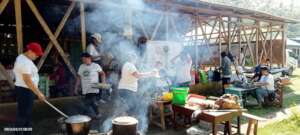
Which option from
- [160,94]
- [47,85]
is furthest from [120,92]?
[47,85]

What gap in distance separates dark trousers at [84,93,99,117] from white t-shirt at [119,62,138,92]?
0.86 m

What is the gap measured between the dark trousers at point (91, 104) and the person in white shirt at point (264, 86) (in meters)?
4.99

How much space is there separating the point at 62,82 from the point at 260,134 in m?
5.56

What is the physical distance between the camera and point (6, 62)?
1070 centimetres

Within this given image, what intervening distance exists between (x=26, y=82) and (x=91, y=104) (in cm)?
190

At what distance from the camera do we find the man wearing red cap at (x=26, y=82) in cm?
461

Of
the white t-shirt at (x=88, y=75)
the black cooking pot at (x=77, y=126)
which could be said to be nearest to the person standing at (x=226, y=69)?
the white t-shirt at (x=88, y=75)

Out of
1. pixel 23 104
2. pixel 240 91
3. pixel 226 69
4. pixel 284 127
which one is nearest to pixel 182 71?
pixel 240 91

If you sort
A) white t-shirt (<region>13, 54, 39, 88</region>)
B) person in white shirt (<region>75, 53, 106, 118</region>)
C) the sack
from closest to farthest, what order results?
white t-shirt (<region>13, 54, 39, 88</region>), person in white shirt (<region>75, 53, 106, 118</region>), the sack

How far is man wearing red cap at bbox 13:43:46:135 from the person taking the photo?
15.1 feet

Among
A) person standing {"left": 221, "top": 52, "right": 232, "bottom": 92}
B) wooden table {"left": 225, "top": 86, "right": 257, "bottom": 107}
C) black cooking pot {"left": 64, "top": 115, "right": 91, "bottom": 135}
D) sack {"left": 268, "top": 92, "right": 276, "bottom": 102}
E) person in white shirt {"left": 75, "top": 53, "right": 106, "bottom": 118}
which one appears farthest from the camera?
person standing {"left": 221, "top": 52, "right": 232, "bottom": 92}

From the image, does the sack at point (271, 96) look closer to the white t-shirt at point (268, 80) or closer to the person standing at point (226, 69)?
Result: the white t-shirt at point (268, 80)

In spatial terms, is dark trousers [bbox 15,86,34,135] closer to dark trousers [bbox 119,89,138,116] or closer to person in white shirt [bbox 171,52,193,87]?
dark trousers [bbox 119,89,138,116]

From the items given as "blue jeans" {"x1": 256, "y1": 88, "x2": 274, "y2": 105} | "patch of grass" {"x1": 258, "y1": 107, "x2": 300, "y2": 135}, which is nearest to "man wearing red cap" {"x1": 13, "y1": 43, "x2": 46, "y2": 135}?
"patch of grass" {"x1": 258, "y1": 107, "x2": 300, "y2": 135}
